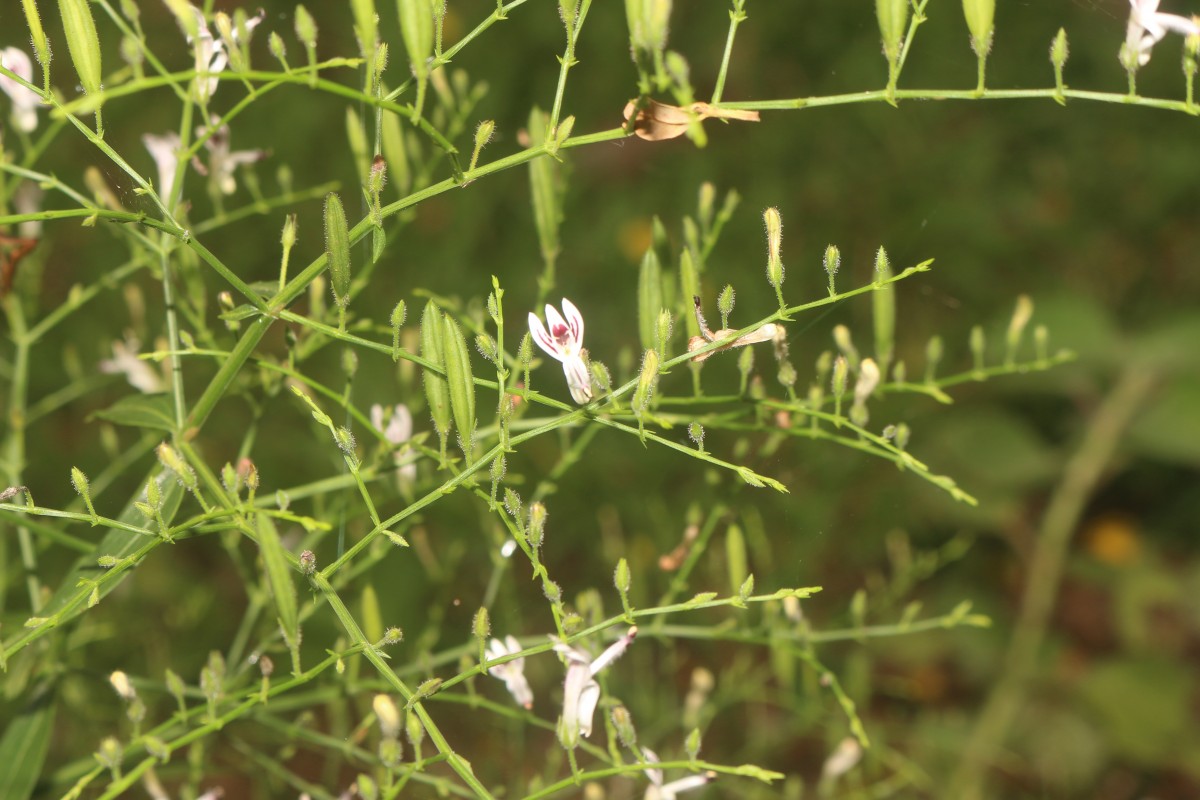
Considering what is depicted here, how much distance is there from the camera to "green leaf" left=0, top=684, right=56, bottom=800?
723 millimetres

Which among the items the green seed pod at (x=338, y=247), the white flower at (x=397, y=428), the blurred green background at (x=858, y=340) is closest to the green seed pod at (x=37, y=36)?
the green seed pod at (x=338, y=247)

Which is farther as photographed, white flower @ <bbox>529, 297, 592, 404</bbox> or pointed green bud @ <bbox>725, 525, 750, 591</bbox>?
pointed green bud @ <bbox>725, 525, 750, 591</bbox>

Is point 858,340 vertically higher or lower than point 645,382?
lower

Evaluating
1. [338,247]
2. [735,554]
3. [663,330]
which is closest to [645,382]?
[663,330]

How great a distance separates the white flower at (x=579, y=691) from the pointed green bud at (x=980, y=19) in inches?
14.2

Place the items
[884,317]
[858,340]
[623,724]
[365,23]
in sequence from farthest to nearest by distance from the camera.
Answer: [858,340] < [884,317] < [623,724] < [365,23]

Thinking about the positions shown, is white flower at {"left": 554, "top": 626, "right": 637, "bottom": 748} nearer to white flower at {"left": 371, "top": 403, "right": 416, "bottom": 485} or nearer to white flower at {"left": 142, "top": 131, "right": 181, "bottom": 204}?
white flower at {"left": 371, "top": 403, "right": 416, "bottom": 485}

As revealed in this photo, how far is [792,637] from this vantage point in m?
0.81

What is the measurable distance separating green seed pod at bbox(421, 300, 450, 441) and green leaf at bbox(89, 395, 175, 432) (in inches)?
6.5

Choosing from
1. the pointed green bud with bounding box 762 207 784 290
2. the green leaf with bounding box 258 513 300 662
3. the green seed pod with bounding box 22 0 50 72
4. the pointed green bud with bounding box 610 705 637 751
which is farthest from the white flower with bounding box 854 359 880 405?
the green seed pod with bounding box 22 0 50 72

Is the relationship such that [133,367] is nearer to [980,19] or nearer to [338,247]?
[338,247]

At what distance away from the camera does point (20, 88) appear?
0.77 meters

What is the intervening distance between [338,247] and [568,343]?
14 centimetres

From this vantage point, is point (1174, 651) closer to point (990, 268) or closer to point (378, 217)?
Result: point (990, 268)
